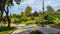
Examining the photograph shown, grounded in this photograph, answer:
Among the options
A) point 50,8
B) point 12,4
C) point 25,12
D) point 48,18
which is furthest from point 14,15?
point 50,8

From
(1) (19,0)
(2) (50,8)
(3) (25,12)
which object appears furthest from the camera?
(2) (50,8)

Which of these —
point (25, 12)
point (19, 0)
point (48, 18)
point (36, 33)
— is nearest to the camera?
point (36, 33)

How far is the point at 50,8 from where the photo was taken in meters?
116

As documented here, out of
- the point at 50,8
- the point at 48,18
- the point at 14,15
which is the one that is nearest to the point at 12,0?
the point at 48,18

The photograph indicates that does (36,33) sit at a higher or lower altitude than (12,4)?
lower

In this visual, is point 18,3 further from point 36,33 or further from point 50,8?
point 50,8

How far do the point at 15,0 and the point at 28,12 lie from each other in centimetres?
4727

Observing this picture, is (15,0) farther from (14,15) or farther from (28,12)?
(28,12)

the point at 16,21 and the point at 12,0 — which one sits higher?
the point at 12,0

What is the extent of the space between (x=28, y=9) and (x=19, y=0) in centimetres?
4989

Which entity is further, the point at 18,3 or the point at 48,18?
the point at 48,18

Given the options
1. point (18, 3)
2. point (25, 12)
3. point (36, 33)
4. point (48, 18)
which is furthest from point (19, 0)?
point (25, 12)

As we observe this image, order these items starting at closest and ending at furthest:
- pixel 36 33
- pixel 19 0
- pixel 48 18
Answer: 1. pixel 36 33
2. pixel 19 0
3. pixel 48 18

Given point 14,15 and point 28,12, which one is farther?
point 28,12
